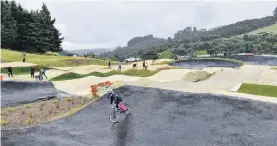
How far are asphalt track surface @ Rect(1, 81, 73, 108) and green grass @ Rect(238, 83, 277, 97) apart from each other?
2097cm

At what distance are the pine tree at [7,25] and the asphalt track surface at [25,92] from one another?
44010 mm

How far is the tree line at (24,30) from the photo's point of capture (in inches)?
3391

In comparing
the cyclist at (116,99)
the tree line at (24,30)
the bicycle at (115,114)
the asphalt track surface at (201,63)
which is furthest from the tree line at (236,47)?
the cyclist at (116,99)

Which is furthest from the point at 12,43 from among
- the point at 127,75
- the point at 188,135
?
the point at 188,135

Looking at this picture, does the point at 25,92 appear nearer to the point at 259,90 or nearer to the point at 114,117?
the point at 114,117

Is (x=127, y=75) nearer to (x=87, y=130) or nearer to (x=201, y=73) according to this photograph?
(x=201, y=73)

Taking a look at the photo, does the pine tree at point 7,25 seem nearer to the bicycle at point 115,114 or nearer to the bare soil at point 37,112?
the bare soil at point 37,112

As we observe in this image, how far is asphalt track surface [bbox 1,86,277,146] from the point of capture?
20.5m

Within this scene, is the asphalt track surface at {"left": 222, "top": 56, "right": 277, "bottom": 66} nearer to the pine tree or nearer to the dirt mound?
the dirt mound

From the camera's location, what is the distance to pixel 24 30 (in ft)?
293

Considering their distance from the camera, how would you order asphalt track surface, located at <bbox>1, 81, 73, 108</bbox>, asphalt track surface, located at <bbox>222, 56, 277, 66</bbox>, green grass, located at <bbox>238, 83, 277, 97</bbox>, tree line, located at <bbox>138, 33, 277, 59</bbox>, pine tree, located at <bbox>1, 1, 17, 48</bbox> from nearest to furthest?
green grass, located at <bbox>238, 83, 277, 97</bbox> < asphalt track surface, located at <bbox>1, 81, 73, 108</bbox> < asphalt track surface, located at <bbox>222, 56, 277, 66</bbox> < pine tree, located at <bbox>1, 1, 17, 48</bbox> < tree line, located at <bbox>138, 33, 277, 59</bbox>

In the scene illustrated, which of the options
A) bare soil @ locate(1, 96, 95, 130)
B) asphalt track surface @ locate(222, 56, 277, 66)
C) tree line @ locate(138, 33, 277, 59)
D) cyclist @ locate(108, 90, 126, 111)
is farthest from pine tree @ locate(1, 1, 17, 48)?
cyclist @ locate(108, 90, 126, 111)

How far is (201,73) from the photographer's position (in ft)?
154

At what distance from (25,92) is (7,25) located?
5010 centimetres
